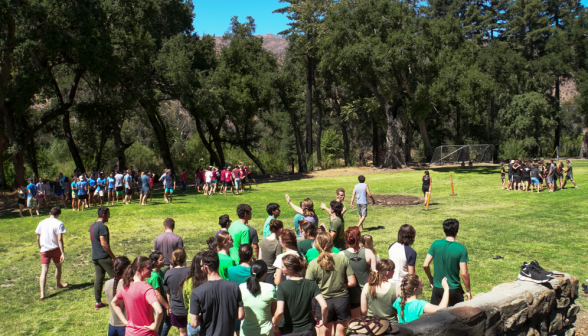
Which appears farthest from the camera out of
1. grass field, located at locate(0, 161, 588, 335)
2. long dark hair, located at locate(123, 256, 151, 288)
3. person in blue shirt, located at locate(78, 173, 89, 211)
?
person in blue shirt, located at locate(78, 173, 89, 211)

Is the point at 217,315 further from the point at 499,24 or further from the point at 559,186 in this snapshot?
the point at 499,24

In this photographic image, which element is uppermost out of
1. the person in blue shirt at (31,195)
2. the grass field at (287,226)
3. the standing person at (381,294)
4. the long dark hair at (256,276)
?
the person in blue shirt at (31,195)

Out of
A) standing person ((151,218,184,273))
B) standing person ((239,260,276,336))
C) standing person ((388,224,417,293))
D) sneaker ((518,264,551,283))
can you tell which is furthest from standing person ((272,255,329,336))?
sneaker ((518,264,551,283))

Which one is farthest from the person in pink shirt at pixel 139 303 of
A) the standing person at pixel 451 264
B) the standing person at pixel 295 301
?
the standing person at pixel 451 264

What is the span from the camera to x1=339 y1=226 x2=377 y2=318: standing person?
592cm

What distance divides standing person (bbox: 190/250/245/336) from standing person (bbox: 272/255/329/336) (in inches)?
18.5

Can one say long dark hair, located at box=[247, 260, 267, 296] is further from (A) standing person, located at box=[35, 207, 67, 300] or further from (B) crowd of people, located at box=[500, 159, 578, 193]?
(B) crowd of people, located at box=[500, 159, 578, 193]

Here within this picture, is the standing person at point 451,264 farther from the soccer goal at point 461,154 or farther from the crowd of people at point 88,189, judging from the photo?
the soccer goal at point 461,154

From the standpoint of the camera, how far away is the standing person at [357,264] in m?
5.92

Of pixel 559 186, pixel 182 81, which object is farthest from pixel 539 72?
pixel 182 81

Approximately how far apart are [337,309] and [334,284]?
0.33 meters

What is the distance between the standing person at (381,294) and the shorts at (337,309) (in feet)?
0.88

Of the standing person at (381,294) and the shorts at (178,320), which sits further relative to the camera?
the shorts at (178,320)

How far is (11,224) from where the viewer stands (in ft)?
57.7
